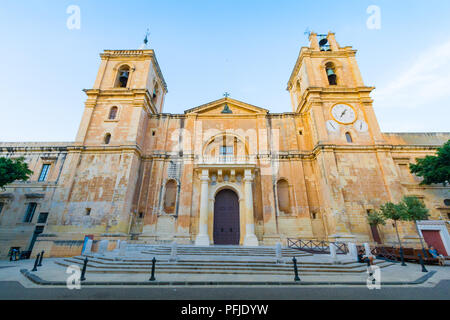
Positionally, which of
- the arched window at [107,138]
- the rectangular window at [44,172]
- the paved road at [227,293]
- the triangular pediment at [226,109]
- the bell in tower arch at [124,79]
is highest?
the bell in tower arch at [124,79]

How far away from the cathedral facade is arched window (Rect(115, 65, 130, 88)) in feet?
0.83

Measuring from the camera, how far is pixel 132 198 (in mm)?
17172

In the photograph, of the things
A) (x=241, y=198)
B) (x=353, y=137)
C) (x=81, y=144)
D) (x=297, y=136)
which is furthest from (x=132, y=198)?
(x=353, y=137)

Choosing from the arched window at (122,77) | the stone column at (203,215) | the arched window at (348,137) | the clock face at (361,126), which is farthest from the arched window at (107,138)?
the clock face at (361,126)

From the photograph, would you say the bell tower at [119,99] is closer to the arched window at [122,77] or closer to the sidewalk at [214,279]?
the arched window at [122,77]

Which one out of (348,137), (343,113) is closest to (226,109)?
(343,113)

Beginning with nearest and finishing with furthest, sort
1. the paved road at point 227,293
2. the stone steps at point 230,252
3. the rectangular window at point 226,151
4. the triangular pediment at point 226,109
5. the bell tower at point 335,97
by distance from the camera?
the paved road at point 227,293
the stone steps at point 230,252
the bell tower at point 335,97
the rectangular window at point 226,151
the triangular pediment at point 226,109

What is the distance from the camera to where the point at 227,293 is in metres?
6.11

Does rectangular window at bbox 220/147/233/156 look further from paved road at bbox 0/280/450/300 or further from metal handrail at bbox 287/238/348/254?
paved road at bbox 0/280/450/300

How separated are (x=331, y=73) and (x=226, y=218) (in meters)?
18.9

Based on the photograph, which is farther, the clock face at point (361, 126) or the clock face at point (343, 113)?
the clock face at point (343, 113)

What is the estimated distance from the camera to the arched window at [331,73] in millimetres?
22109

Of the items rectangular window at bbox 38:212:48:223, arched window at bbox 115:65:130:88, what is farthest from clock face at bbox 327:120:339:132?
rectangular window at bbox 38:212:48:223

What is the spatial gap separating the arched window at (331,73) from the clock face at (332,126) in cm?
640
